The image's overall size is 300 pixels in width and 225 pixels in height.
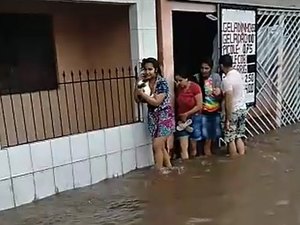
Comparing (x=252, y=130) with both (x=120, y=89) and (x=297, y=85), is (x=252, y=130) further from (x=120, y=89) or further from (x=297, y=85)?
(x=120, y=89)

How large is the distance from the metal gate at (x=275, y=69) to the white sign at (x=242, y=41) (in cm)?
41

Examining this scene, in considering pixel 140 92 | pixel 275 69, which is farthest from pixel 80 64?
pixel 275 69

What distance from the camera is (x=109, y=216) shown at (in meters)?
5.53

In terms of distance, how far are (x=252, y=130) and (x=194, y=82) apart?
2364 mm

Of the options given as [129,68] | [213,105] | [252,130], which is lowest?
[252,130]

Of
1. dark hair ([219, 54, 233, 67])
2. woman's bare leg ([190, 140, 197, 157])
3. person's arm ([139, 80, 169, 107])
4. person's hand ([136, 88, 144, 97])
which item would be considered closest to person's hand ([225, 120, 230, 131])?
woman's bare leg ([190, 140, 197, 157])


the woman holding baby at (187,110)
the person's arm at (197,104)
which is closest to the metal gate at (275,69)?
the woman holding baby at (187,110)

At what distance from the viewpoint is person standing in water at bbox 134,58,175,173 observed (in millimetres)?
6969

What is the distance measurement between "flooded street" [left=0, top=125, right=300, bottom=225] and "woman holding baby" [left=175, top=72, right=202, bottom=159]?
40cm

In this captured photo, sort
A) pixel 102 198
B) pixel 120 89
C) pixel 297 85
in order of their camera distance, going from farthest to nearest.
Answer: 1. pixel 297 85
2. pixel 120 89
3. pixel 102 198

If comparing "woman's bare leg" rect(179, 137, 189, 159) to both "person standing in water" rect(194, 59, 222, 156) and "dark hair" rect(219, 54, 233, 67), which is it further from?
"dark hair" rect(219, 54, 233, 67)

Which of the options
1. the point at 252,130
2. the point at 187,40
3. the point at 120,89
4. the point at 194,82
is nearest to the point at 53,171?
the point at 120,89

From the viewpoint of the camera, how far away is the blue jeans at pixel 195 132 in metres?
7.91

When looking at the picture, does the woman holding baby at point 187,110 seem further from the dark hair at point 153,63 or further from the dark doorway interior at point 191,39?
the dark doorway interior at point 191,39
